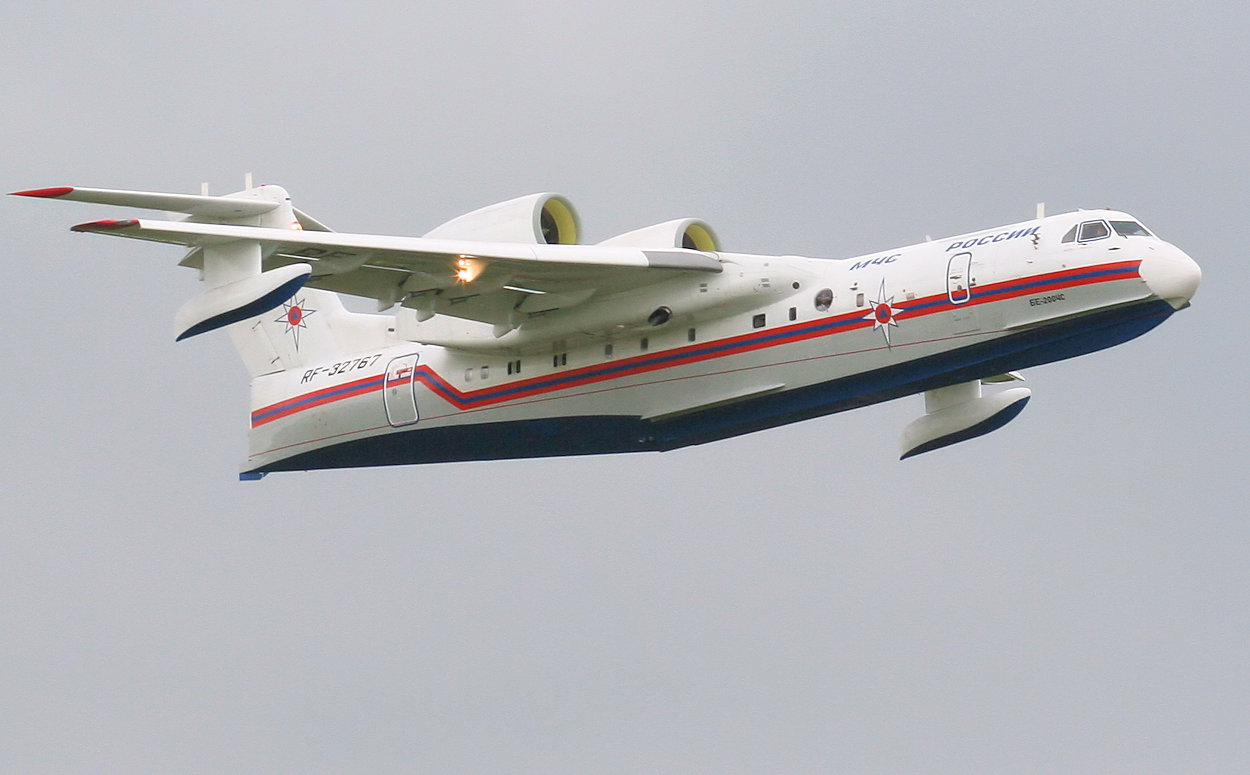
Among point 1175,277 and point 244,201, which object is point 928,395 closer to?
point 1175,277

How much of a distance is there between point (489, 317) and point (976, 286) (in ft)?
17.0

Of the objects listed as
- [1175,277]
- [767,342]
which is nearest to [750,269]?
[767,342]

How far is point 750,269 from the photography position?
23125 millimetres

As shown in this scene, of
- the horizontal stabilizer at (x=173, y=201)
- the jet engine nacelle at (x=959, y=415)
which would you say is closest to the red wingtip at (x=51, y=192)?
the horizontal stabilizer at (x=173, y=201)

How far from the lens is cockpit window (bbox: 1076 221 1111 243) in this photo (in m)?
21.6

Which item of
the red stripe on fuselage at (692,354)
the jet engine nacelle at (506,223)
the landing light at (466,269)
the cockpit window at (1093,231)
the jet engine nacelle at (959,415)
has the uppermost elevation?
the jet engine nacelle at (506,223)

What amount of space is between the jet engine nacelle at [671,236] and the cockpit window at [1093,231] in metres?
4.12

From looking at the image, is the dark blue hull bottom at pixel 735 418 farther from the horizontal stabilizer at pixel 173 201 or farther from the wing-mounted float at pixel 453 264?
the horizontal stabilizer at pixel 173 201

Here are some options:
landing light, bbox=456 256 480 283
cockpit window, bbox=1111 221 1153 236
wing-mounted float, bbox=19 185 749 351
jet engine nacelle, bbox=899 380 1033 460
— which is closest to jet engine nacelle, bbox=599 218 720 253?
wing-mounted float, bbox=19 185 749 351

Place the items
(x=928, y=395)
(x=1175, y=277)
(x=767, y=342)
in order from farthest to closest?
(x=928, y=395) < (x=767, y=342) < (x=1175, y=277)

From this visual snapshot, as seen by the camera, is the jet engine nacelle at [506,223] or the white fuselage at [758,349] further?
the jet engine nacelle at [506,223]

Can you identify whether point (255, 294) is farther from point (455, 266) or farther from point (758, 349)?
point (758, 349)

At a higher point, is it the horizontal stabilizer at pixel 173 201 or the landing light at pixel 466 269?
the horizontal stabilizer at pixel 173 201

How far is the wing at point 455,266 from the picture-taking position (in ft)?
72.1
